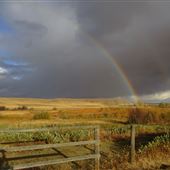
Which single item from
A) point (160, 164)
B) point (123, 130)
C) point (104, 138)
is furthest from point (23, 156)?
point (123, 130)

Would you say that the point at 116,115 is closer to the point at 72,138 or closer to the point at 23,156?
the point at 72,138

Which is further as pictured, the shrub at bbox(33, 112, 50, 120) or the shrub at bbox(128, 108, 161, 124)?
the shrub at bbox(33, 112, 50, 120)

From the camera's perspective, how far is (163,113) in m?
42.5

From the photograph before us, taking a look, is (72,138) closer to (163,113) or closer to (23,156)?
(23,156)

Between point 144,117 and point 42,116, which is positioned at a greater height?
point 144,117

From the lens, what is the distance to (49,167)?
12.6 m

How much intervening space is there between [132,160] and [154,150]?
6.65 ft

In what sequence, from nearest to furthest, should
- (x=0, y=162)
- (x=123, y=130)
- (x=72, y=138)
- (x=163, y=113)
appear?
1. (x=0, y=162)
2. (x=72, y=138)
3. (x=123, y=130)
4. (x=163, y=113)

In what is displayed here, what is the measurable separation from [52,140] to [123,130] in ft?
Result: 22.3

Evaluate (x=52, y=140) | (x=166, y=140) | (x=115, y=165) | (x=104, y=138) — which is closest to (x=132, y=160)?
(x=115, y=165)

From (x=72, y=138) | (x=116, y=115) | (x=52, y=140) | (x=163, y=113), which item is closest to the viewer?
(x=52, y=140)

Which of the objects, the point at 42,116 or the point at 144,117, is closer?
the point at 144,117

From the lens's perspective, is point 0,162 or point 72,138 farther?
point 72,138

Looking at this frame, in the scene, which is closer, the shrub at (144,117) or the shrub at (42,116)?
the shrub at (144,117)
